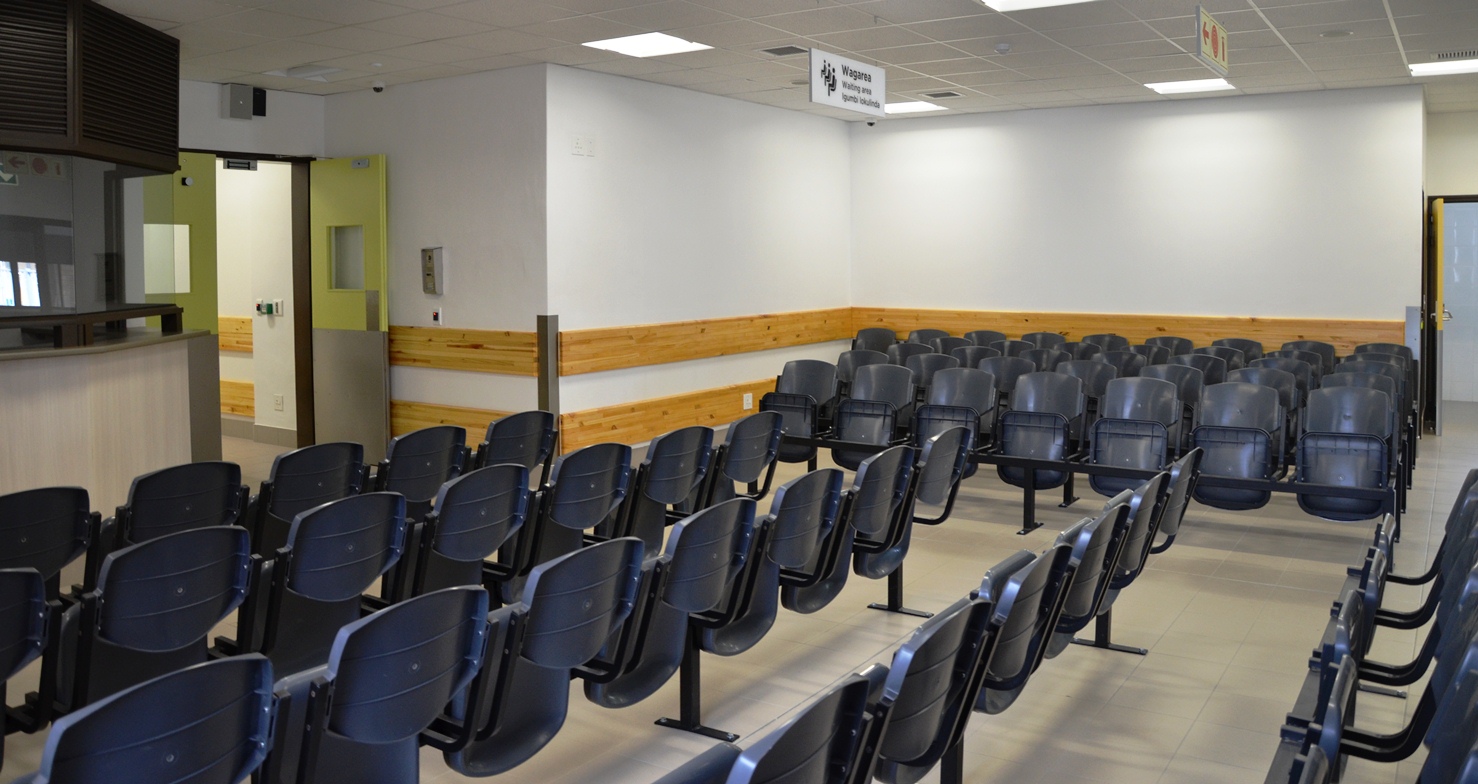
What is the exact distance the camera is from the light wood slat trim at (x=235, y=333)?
11523 millimetres

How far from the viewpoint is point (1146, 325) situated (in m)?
11.8

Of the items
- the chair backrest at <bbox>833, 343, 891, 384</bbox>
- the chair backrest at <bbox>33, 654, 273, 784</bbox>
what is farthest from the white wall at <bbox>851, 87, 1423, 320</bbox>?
the chair backrest at <bbox>33, 654, 273, 784</bbox>

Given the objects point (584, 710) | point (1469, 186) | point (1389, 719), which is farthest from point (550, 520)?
point (1469, 186)

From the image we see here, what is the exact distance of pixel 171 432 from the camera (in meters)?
7.45

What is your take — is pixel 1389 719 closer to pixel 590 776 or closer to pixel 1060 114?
pixel 590 776

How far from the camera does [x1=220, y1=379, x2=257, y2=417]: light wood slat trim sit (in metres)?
11.6

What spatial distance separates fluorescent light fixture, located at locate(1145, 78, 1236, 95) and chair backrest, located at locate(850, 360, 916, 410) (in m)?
4.43

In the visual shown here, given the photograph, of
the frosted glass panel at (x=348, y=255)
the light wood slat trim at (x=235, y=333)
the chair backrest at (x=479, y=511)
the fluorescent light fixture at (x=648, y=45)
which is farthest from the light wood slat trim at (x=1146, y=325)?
the chair backrest at (x=479, y=511)

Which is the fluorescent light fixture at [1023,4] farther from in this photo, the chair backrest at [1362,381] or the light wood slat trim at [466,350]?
the light wood slat trim at [466,350]

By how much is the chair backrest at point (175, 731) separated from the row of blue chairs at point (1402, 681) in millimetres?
1922

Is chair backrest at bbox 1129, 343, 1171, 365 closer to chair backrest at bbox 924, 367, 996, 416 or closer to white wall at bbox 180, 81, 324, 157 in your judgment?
chair backrest at bbox 924, 367, 996, 416

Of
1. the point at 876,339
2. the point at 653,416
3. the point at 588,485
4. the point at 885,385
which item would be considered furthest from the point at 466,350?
the point at 588,485

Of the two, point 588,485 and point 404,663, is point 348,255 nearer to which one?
point 588,485

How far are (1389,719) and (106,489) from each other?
6547 mm
